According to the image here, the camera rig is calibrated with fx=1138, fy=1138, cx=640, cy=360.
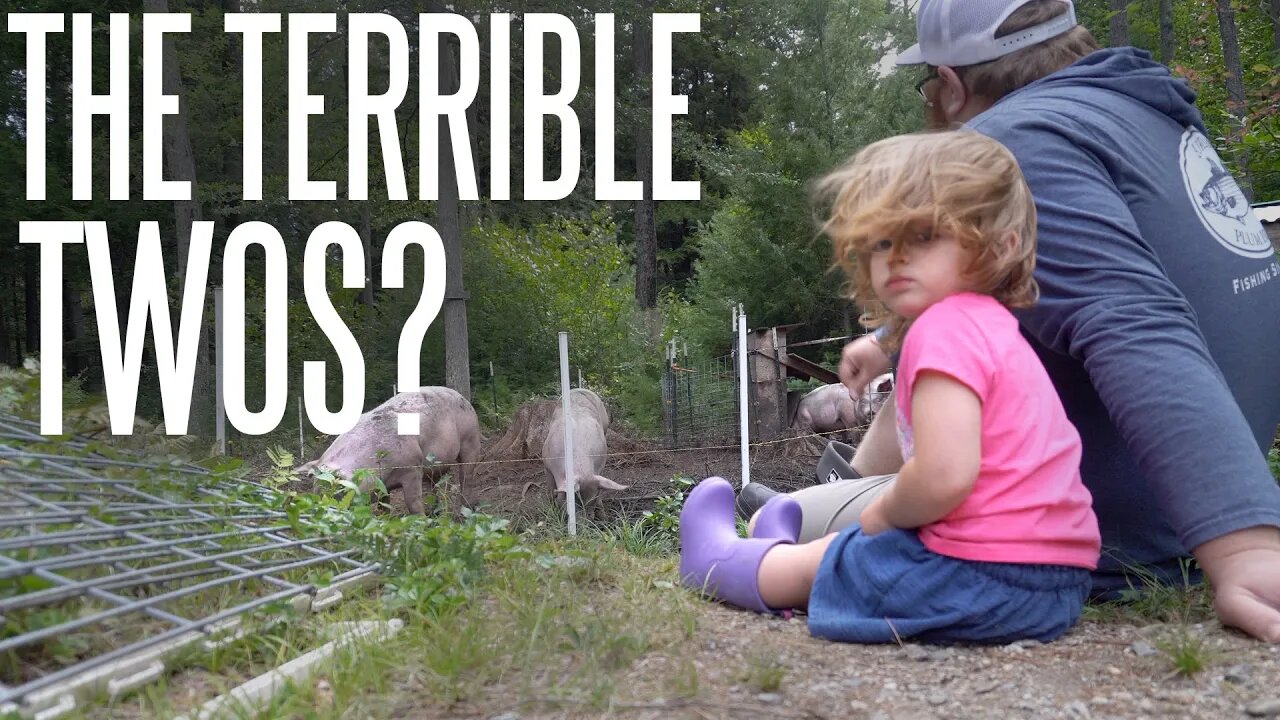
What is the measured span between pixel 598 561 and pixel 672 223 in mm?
28887

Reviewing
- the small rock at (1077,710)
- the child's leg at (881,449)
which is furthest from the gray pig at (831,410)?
the small rock at (1077,710)

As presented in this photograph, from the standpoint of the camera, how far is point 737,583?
89.2 inches

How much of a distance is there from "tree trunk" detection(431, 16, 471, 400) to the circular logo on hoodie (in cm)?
1320

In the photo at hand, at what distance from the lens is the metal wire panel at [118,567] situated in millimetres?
1762

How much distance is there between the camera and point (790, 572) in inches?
84.7

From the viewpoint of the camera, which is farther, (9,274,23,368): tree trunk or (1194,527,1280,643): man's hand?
(9,274,23,368): tree trunk

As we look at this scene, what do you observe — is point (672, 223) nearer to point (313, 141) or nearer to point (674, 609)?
point (313, 141)

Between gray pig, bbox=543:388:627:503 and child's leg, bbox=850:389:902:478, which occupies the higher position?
child's leg, bbox=850:389:902:478

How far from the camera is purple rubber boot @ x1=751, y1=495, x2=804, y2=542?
2.39m

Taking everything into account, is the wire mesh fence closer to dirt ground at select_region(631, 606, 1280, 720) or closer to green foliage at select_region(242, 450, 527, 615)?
green foliage at select_region(242, 450, 527, 615)

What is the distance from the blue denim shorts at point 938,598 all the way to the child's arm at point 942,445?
0.14 meters

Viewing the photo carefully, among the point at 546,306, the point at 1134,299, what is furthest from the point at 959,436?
the point at 546,306

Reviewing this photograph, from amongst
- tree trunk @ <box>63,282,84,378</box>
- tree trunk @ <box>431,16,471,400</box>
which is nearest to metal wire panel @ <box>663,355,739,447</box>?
tree trunk @ <box>431,16,471,400</box>

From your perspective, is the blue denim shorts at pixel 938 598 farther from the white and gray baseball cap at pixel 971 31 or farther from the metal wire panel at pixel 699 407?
the metal wire panel at pixel 699 407
